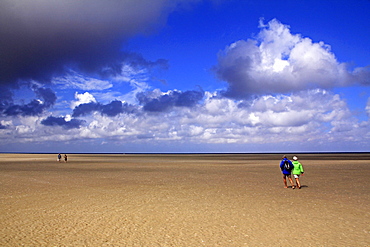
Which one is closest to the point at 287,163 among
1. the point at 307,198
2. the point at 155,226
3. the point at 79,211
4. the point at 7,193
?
the point at 307,198

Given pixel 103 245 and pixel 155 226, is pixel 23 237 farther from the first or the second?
pixel 155 226

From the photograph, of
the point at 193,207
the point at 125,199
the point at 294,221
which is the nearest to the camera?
the point at 294,221

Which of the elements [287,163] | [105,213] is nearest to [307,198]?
[287,163]

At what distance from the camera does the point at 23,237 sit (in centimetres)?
899

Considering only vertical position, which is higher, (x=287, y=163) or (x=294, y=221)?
(x=287, y=163)

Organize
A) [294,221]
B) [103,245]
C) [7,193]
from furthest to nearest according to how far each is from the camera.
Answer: [7,193] → [294,221] → [103,245]

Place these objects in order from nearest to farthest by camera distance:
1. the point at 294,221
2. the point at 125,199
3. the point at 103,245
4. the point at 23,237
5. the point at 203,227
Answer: the point at 103,245
the point at 23,237
the point at 203,227
the point at 294,221
the point at 125,199

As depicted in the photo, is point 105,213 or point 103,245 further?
point 105,213

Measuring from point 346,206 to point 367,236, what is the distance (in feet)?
16.4

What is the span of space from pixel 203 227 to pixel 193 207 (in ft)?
11.3

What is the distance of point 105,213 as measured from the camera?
12266 mm

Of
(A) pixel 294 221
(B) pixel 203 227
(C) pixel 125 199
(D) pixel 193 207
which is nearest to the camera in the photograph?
(B) pixel 203 227

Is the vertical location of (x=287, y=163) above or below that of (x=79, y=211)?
above

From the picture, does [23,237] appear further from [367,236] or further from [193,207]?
[367,236]
